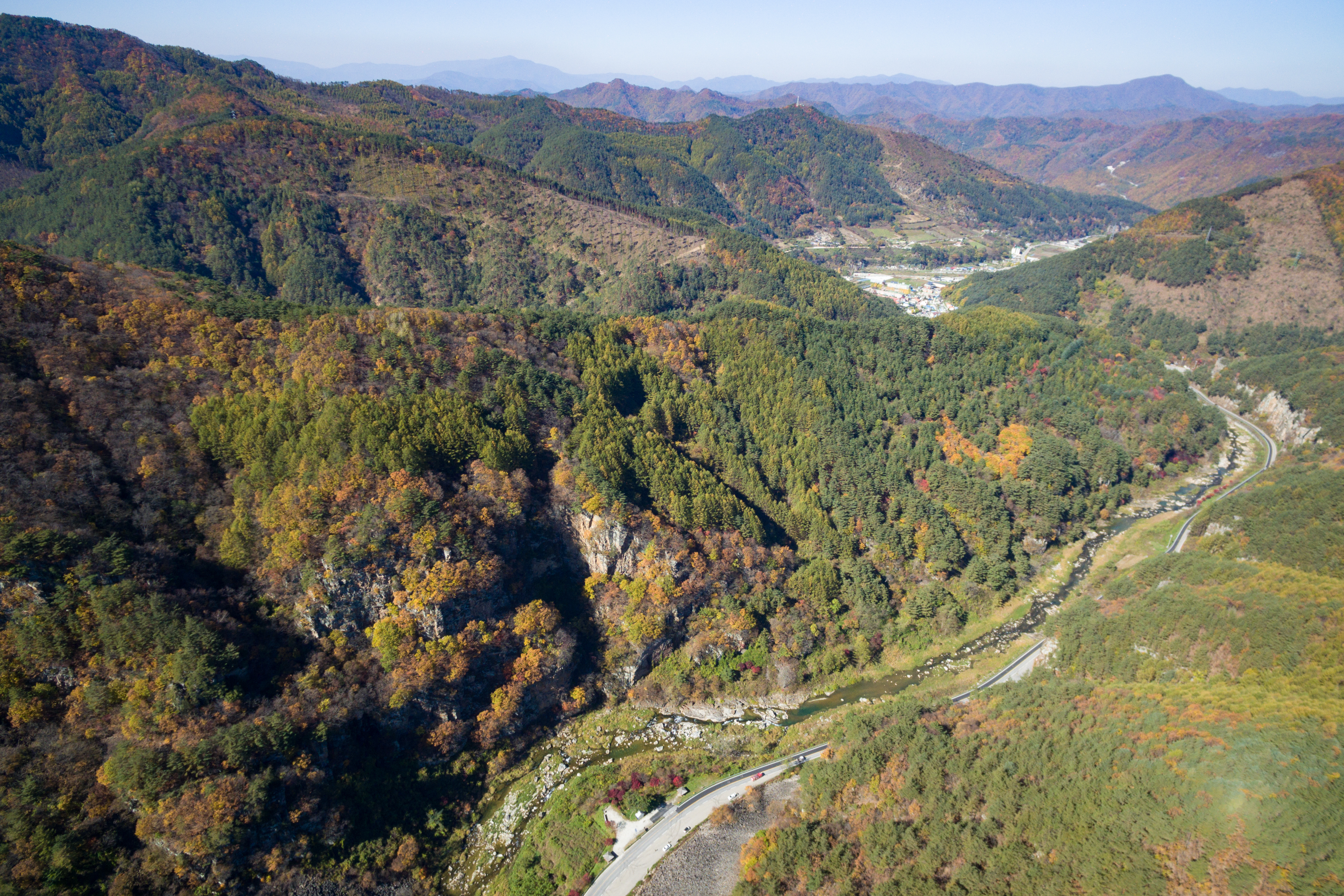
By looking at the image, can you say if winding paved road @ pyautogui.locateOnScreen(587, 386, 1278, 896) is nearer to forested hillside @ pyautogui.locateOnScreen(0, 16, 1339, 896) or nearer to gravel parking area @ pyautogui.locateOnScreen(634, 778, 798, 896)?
gravel parking area @ pyautogui.locateOnScreen(634, 778, 798, 896)

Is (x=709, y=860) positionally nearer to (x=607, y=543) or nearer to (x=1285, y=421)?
(x=607, y=543)

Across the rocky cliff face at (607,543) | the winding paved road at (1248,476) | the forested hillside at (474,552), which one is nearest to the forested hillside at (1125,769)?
the forested hillside at (474,552)

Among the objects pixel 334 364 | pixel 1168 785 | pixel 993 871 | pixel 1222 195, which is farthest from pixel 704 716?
pixel 1222 195

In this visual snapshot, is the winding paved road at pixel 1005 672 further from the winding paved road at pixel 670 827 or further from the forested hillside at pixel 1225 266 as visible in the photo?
the forested hillside at pixel 1225 266

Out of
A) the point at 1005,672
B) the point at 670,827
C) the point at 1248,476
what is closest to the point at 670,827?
the point at 670,827

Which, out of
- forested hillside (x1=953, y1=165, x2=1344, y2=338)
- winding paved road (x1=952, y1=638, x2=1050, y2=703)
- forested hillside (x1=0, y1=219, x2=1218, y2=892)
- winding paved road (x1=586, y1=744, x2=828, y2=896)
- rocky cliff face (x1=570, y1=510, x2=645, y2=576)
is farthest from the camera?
forested hillside (x1=953, y1=165, x2=1344, y2=338)

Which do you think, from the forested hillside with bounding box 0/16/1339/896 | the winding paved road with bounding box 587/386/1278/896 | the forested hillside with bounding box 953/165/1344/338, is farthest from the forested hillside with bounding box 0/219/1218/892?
the forested hillside with bounding box 953/165/1344/338
